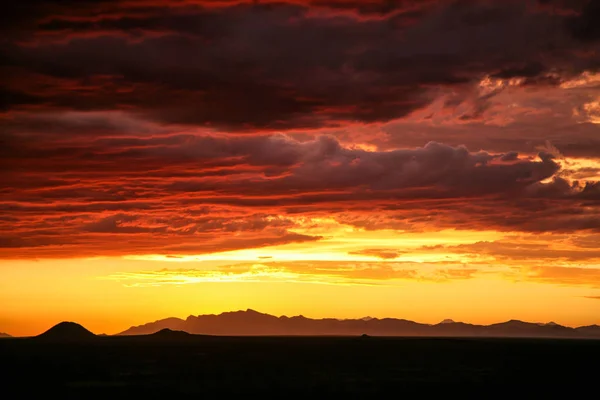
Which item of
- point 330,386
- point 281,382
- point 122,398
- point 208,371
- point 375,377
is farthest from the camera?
point 208,371

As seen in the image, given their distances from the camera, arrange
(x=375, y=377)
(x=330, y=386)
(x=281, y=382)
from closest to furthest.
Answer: (x=330, y=386) → (x=281, y=382) → (x=375, y=377)

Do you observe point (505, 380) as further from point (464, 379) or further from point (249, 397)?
point (249, 397)

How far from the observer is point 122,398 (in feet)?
286

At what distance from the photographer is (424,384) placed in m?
107

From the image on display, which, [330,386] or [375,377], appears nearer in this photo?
[330,386]

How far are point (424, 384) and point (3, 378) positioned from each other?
68.1 metres

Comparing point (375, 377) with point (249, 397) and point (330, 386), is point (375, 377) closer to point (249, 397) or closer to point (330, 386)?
point (330, 386)

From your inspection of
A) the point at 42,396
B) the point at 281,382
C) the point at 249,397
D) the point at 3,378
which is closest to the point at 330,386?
the point at 281,382

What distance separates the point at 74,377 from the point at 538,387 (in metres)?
72.0

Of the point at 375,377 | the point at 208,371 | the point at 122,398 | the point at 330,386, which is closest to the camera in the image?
the point at 122,398

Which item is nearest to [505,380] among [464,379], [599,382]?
[464,379]

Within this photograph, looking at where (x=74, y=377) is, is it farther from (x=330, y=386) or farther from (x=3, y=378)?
(x=330, y=386)

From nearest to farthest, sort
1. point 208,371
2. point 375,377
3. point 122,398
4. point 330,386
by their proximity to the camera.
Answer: point 122,398
point 330,386
point 375,377
point 208,371

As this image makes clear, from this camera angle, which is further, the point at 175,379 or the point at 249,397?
the point at 175,379
